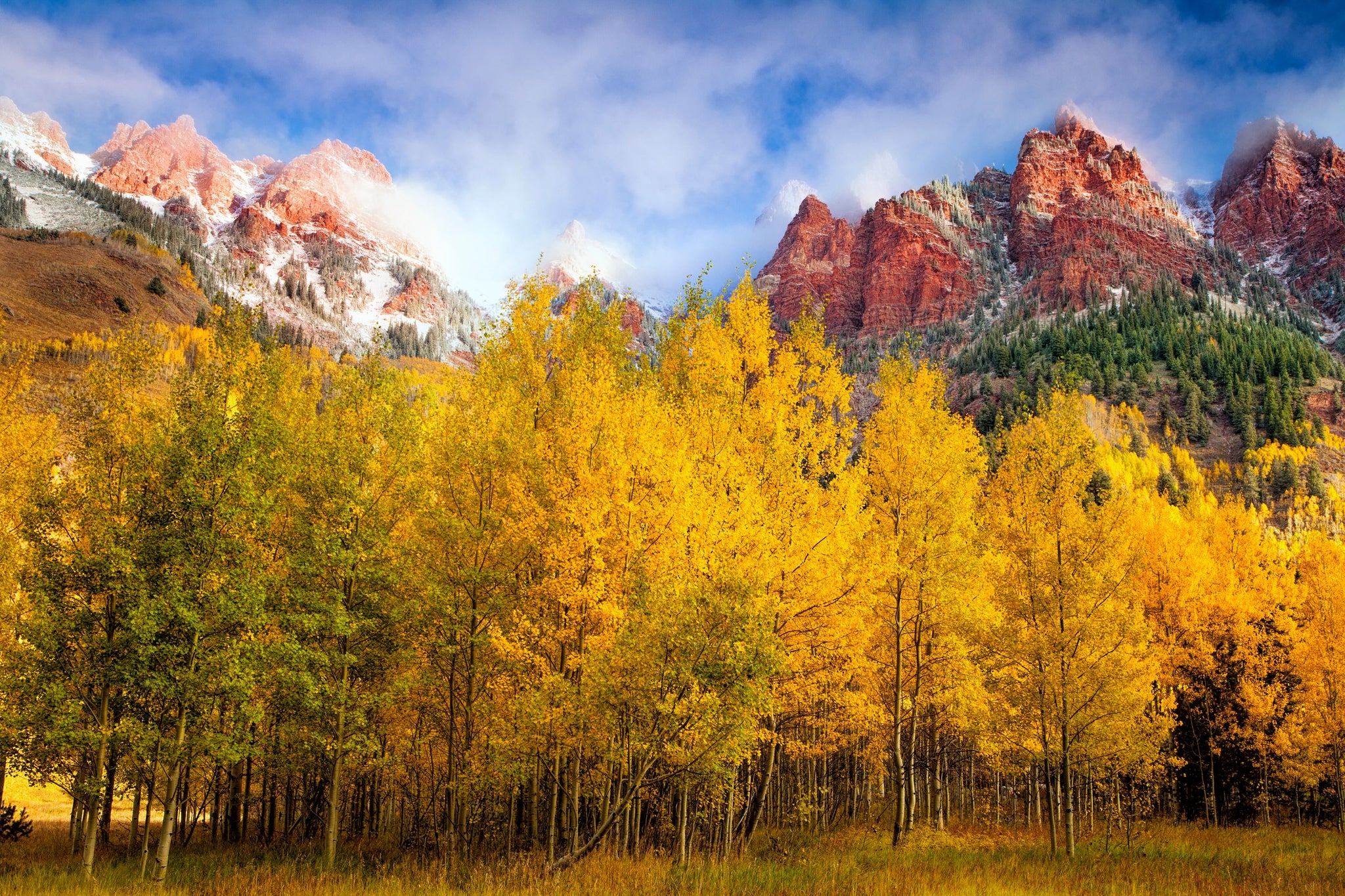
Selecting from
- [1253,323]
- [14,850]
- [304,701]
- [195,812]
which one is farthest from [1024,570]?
Answer: [1253,323]

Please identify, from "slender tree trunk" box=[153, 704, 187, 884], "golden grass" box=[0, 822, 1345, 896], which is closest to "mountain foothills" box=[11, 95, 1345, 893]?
"slender tree trunk" box=[153, 704, 187, 884]

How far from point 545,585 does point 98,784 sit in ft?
26.0

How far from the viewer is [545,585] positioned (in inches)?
487

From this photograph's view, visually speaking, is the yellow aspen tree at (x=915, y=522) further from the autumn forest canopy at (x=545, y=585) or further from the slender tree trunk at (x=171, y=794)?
the slender tree trunk at (x=171, y=794)

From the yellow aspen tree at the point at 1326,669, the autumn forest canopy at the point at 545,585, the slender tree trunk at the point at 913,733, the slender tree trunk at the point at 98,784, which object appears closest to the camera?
the slender tree trunk at the point at 98,784

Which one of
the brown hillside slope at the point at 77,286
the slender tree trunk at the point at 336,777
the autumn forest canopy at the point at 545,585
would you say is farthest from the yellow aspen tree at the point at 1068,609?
the brown hillside slope at the point at 77,286

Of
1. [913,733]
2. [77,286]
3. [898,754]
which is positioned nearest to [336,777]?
[898,754]

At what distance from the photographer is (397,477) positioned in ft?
48.4

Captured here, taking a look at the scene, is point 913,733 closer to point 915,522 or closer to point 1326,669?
point 915,522

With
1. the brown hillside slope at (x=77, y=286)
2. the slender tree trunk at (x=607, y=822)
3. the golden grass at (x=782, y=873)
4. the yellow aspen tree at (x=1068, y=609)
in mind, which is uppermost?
the brown hillside slope at (x=77, y=286)

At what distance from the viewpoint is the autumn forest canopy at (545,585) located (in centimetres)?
1149

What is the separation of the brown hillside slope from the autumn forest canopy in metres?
106

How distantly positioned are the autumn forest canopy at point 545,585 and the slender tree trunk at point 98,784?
9 cm

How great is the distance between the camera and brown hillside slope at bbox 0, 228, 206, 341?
4146 inches
